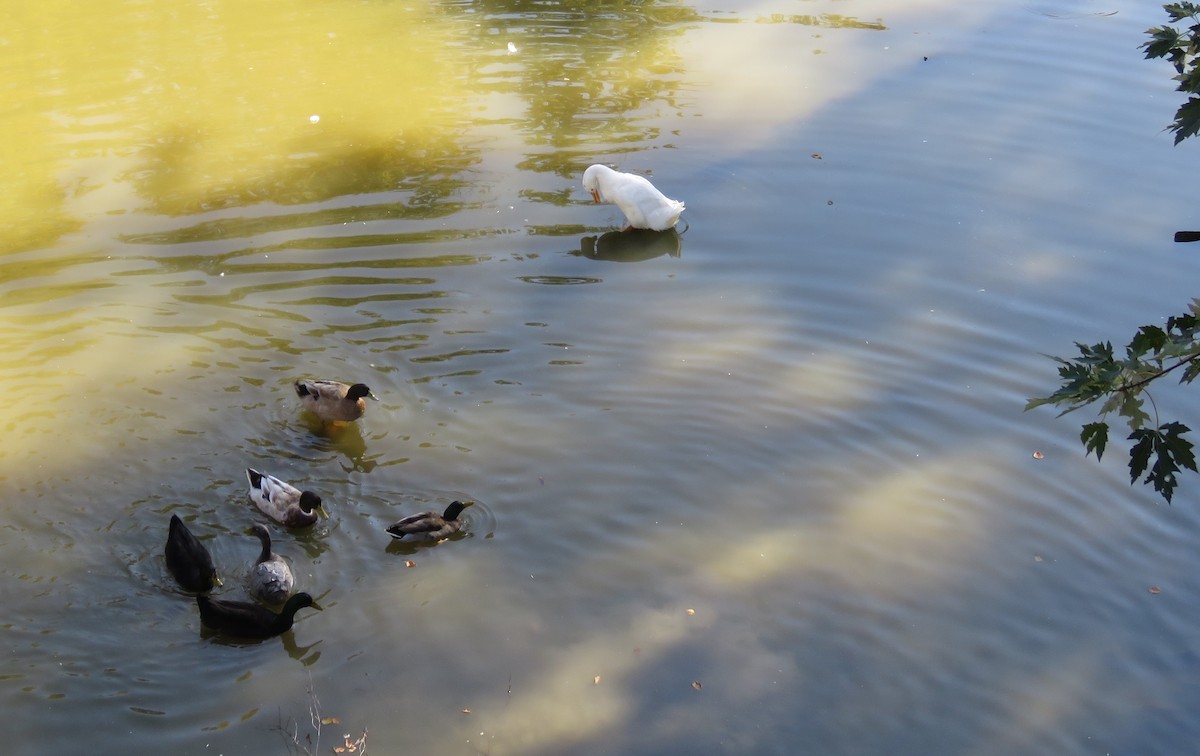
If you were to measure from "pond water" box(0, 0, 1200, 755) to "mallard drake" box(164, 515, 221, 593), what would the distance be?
158 mm

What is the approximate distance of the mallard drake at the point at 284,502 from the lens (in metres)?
7.20

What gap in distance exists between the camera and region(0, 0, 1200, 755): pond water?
6328 millimetres

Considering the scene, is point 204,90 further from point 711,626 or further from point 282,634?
point 711,626

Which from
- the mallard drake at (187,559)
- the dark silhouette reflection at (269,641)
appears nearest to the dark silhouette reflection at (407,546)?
the dark silhouette reflection at (269,641)

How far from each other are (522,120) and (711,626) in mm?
7595

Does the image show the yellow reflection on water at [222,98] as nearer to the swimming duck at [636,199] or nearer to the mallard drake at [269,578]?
the swimming duck at [636,199]

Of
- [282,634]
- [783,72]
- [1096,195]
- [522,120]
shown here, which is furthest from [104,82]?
[1096,195]

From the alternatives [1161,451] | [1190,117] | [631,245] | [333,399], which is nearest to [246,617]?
[333,399]

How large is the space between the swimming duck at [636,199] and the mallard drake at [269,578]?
16.2ft

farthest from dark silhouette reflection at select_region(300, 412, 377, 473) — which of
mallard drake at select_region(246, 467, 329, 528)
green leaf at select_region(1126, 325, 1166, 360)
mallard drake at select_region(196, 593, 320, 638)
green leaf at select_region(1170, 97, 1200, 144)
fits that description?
green leaf at select_region(1170, 97, 1200, 144)

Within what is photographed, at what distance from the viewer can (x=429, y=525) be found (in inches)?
282

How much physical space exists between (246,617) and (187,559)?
0.57 meters

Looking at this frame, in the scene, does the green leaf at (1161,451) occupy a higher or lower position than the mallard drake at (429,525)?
higher

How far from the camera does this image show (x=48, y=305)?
31.2ft
